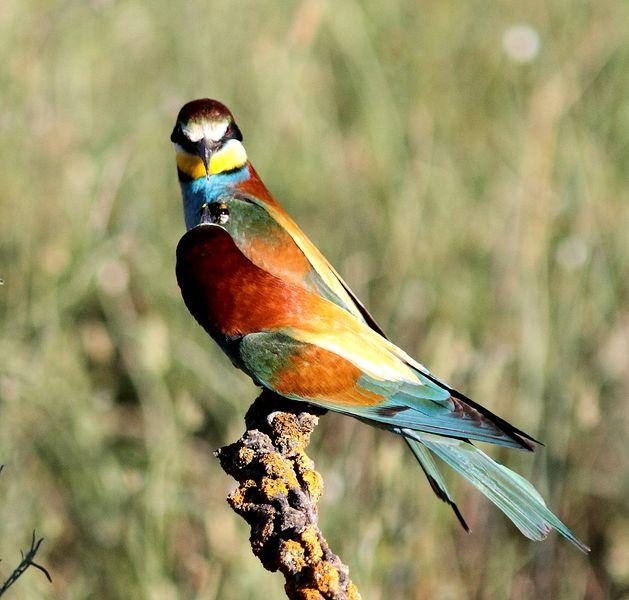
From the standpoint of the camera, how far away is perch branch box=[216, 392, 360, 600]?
154cm

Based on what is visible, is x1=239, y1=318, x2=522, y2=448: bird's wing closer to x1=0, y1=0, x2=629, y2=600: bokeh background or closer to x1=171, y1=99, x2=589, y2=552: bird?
x1=171, y1=99, x2=589, y2=552: bird

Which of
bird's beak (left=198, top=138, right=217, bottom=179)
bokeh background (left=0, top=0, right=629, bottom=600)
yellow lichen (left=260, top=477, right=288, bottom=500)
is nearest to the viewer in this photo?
yellow lichen (left=260, top=477, right=288, bottom=500)

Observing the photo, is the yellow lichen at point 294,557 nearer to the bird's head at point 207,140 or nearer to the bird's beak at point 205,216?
the bird's beak at point 205,216

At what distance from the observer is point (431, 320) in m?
3.54

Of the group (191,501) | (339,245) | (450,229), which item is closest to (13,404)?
(191,501)

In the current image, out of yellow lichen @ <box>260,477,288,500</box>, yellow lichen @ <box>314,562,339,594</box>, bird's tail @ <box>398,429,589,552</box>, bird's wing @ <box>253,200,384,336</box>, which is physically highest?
bird's wing @ <box>253,200,384,336</box>

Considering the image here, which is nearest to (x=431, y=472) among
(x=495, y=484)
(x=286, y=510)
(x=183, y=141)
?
(x=495, y=484)

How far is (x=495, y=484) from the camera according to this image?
2.16 metres

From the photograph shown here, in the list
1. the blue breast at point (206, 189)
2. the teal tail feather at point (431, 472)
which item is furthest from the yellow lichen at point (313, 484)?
the blue breast at point (206, 189)

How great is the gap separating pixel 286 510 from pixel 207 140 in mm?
1197

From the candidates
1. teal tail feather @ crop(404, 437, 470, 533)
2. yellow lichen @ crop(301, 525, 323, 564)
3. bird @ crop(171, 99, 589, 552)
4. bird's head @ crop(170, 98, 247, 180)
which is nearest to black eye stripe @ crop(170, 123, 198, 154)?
bird's head @ crop(170, 98, 247, 180)

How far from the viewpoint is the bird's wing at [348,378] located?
85.0 inches

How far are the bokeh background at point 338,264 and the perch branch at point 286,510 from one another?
0.74m

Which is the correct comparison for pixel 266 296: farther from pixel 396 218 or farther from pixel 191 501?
pixel 396 218
